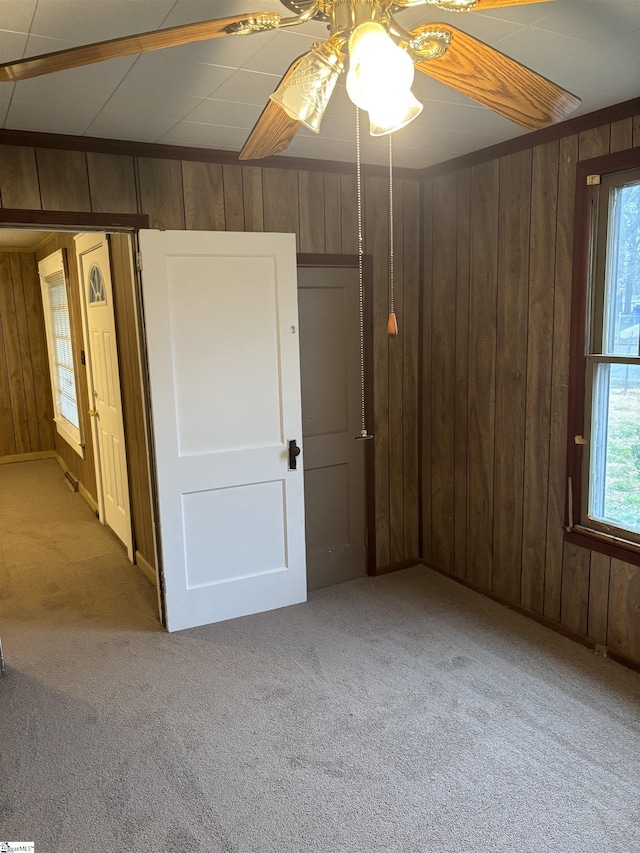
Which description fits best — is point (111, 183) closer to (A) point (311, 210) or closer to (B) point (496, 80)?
(A) point (311, 210)

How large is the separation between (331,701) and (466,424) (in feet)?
5.86

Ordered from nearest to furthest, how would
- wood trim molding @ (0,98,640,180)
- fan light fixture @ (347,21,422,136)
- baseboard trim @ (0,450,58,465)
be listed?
1. fan light fixture @ (347,21,422,136)
2. wood trim molding @ (0,98,640,180)
3. baseboard trim @ (0,450,58,465)

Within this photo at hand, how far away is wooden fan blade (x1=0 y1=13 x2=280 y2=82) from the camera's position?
1.29m

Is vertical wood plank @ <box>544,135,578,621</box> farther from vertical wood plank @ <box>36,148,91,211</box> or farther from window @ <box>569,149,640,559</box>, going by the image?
vertical wood plank @ <box>36,148,91,211</box>

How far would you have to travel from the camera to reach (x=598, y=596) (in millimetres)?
3078

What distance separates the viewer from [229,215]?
340 cm

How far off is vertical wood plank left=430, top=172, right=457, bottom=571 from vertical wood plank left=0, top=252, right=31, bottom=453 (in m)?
5.49

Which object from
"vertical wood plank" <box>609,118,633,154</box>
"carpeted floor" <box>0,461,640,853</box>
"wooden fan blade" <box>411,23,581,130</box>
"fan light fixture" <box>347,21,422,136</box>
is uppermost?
"vertical wood plank" <box>609,118,633,154</box>

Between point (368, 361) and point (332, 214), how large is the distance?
887mm

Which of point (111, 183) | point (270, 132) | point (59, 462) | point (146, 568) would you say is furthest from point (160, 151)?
point (59, 462)

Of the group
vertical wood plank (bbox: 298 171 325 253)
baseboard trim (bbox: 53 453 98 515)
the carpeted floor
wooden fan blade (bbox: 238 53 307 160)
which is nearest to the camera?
wooden fan blade (bbox: 238 53 307 160)

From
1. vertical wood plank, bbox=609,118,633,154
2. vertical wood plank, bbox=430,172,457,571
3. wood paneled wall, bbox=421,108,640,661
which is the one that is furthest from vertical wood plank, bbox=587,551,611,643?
vertical wood plank, bbox=609,118,633,154

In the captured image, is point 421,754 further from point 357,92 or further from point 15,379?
point 15,379

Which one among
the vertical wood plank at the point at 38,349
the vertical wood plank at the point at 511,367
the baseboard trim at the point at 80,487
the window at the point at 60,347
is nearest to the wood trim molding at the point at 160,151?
the vertical wood plank at the point at 511,367
